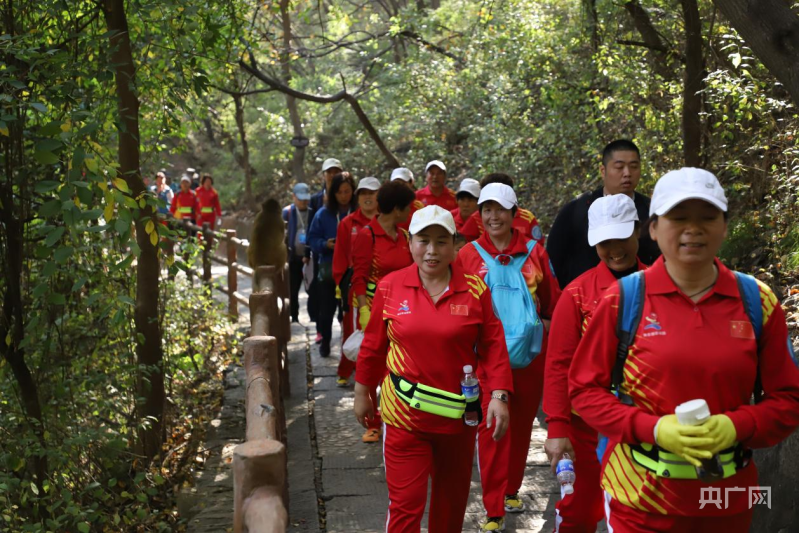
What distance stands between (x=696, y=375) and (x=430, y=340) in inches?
63.6

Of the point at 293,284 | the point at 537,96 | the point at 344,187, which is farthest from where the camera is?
the point at 537,96

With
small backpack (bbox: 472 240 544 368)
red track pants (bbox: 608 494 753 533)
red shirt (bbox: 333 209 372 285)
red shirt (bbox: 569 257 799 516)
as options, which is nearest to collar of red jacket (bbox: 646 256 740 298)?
red shirt (bbox: 569 257 799 516)

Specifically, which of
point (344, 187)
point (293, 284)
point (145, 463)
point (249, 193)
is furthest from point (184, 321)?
point (249, 193)

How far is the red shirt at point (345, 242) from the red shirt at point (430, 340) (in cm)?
341

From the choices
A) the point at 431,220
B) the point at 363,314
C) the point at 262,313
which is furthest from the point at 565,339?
the point at 363,314

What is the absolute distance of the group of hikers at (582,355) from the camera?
2883 millimetres

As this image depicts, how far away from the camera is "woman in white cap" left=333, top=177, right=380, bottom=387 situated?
7969 mm

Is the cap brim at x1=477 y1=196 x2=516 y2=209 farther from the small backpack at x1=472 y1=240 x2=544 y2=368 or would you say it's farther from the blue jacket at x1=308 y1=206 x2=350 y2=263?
the blue jacket at x1=308 y1=206 x2=350 y2=263

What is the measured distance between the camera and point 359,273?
745 centimetres

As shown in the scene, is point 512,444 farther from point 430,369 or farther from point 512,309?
point 430,369

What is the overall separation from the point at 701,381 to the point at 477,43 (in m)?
15.1

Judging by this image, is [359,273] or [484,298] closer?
[484,298]

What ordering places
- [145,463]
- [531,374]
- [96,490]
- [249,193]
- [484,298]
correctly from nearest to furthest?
[484,298]
[531,374]
[96,490]
[145,463]
[249,193]

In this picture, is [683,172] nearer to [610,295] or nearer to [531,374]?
[610,295]
